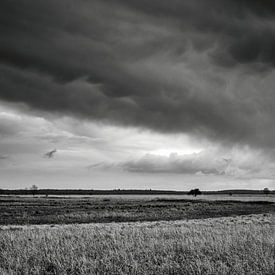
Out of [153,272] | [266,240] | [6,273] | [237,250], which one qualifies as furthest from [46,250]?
[266,240]

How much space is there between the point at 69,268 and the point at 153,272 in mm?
2430

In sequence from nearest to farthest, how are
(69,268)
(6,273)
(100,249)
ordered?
(6,273), (69,268), (100,249)

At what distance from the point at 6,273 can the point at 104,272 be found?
2.49 m

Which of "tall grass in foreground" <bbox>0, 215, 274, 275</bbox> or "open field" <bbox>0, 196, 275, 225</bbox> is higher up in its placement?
"tall grass in foreground" <bbox>0, 215, 274, 275</bbox>

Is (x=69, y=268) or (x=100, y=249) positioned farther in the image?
(x=100, y=249)

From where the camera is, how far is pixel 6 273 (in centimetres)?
920

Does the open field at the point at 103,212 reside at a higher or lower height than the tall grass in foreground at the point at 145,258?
lower

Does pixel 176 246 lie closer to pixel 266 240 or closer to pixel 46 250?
pixel 266 240

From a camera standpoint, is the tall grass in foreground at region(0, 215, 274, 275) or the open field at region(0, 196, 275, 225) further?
the open field at region(0, 196, 275, 225)

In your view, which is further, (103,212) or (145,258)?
(103,212)

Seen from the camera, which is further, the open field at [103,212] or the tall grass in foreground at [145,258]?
the open field at [103,212]

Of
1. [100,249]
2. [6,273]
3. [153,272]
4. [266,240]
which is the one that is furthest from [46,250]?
[266,240]

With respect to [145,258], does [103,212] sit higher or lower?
lower

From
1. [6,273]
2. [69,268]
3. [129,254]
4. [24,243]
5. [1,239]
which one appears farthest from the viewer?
[1,239]
